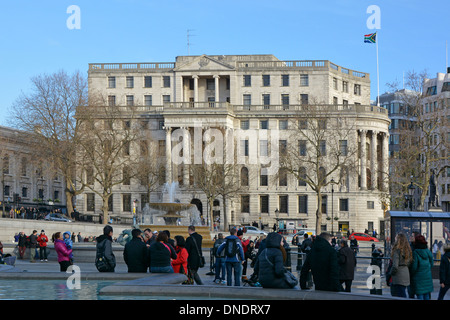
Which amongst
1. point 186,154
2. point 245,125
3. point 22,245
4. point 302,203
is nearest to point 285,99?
point 245,125

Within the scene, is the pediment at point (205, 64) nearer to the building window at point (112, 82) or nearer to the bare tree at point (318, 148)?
the building window at point (112, 82)

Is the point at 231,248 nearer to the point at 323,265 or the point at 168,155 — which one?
the point at 323,265

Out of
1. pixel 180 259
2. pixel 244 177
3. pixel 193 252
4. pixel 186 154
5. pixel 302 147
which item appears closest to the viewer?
pixel 180 259

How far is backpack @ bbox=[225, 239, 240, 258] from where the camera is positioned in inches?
842

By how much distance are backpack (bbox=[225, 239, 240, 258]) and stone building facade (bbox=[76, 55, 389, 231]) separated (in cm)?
6778

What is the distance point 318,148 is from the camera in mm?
75938

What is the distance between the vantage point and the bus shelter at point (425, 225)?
27000 millimetres

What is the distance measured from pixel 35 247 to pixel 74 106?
128ft

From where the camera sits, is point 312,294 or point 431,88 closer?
point 312,294

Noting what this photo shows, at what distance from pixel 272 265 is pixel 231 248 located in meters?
6.57

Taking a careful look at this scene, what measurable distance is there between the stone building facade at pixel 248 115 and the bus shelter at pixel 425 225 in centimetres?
6212
